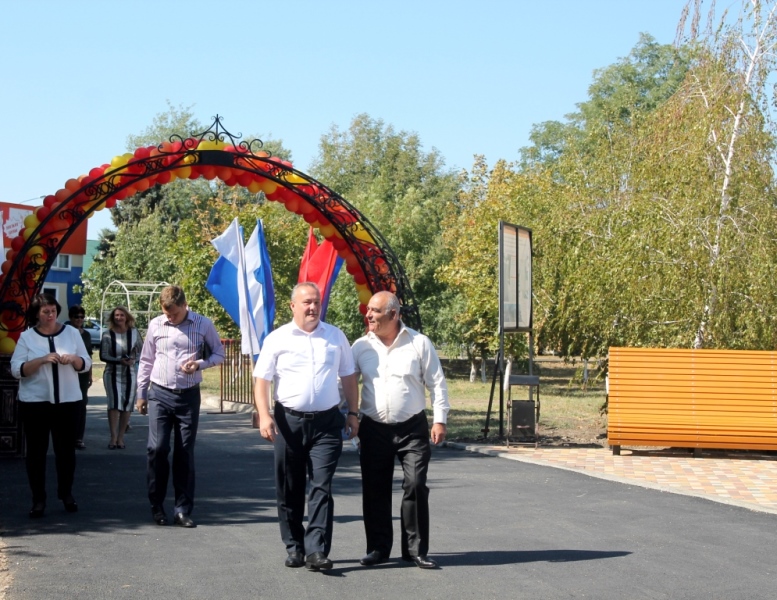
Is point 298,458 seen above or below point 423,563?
above

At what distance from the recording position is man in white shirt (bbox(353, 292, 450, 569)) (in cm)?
689

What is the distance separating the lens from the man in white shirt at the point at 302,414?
6.82 m

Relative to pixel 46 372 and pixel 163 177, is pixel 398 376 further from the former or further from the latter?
pixel 163 177

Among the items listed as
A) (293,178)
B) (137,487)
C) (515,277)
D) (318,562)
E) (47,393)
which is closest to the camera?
(318,562)

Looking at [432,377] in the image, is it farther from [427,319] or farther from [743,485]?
[427,319]

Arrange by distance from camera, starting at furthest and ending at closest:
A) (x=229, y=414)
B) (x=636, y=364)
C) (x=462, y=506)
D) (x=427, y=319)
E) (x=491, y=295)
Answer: (x=427, y=319), (x=491, y=295), (x=229, y=414), (x=636, y=364), (x=462, y=506)

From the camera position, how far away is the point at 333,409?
6961mm

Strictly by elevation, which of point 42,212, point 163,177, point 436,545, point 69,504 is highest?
point 163,177

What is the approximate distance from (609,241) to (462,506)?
7593 millimetres

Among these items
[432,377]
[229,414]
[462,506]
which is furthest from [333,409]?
[229,414]

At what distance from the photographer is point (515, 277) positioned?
50.9 ft

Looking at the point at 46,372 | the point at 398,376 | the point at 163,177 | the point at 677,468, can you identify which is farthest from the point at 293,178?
the point at 398,376

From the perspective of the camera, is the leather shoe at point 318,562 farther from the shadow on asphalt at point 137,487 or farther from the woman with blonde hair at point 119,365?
the woman with blonde hair at point 119,365

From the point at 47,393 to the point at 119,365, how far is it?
5.17 meters
